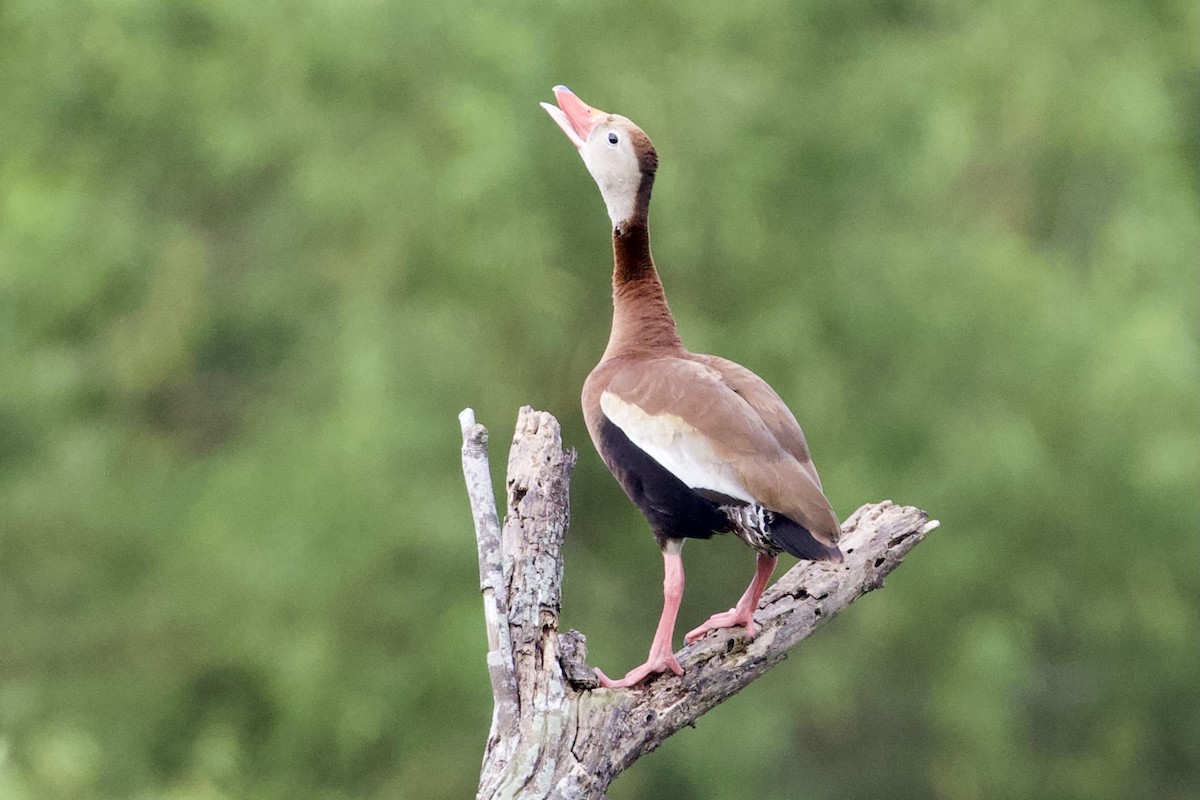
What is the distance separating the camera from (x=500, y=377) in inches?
250

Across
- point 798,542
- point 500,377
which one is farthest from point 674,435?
point 500,377

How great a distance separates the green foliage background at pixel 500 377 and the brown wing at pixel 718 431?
2.91 meters

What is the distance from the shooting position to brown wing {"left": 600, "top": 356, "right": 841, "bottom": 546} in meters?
→ 2.64

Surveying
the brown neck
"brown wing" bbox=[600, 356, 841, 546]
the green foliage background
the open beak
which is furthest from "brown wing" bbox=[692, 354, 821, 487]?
the green foliage background

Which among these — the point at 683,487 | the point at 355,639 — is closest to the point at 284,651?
the point at 355,639

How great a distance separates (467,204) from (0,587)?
10.9 ft

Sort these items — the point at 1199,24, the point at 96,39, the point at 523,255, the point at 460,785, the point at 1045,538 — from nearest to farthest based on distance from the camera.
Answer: the point at 523,255, the point at 460,785, the point at 1045,538, the point at 96,39, the point at 1199,24

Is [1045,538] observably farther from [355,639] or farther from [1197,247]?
[355,639]

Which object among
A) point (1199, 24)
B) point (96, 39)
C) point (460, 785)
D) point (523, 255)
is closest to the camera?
point (523, 255)

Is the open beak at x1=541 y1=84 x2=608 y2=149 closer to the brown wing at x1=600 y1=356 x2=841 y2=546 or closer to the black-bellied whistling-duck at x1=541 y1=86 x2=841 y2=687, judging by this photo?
the black-bellied whistling-duck at x1=541 y1=86 x2=841 y2=687

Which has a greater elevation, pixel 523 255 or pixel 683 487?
pixel 523 255

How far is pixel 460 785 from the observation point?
269 inches

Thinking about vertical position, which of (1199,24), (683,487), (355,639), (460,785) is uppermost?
(1199,24)

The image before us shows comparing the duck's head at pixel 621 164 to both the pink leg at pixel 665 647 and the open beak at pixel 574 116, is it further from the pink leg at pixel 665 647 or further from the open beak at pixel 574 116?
the pink leg at pixel 665 647
